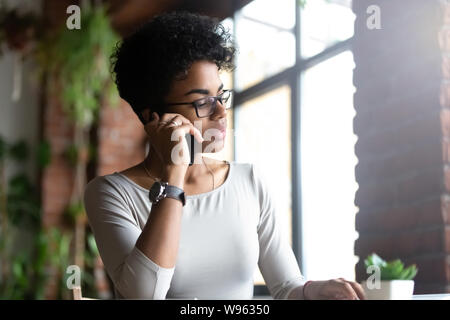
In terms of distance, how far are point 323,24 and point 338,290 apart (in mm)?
1897

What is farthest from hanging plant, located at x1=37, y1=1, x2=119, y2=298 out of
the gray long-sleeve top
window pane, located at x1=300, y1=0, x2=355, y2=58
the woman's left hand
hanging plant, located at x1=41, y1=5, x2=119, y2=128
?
the woman's left hand

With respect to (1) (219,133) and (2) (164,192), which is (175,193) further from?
(1) (219,133)

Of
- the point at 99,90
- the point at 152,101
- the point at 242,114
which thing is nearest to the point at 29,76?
the point at 99,90

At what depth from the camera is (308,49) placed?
107 inches

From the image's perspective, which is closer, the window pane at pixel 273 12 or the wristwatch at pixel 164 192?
the wristwatch at pixel 164 192

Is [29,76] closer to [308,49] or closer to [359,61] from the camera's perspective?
[308,49]

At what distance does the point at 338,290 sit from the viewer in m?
0.94

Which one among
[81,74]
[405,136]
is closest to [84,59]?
[81,74]

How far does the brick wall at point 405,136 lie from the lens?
5.67 ft

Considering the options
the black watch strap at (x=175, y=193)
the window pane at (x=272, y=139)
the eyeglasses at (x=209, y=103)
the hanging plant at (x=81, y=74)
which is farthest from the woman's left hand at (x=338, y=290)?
the hanging plant at (x=81, y=74)

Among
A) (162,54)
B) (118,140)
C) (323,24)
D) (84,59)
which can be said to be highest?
(84,59)

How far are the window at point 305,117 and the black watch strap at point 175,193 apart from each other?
3.77ft

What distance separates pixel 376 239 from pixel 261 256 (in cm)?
81

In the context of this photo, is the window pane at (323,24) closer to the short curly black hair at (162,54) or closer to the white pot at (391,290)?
the short curly black hair at (162,54)
